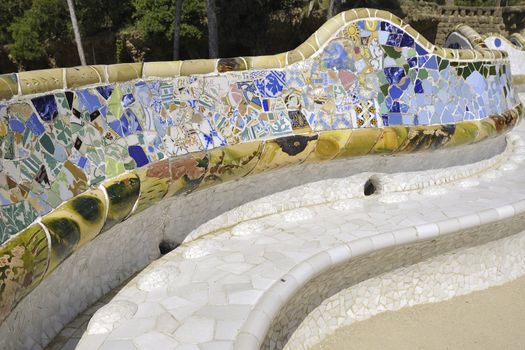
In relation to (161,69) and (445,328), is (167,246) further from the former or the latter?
(445,328)

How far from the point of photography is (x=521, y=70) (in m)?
9.57

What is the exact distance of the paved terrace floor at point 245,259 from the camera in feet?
8.82

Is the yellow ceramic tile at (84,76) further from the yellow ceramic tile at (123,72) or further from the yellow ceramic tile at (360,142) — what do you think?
the yellow ceramic tile at (360,142)

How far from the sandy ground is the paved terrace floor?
2.26ft

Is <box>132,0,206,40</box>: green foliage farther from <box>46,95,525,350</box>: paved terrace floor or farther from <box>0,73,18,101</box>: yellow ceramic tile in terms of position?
<box>0,73,18,101</box>: yellow ceramic tile

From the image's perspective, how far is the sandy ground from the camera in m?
3.64

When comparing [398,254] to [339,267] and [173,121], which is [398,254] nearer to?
[339,267]

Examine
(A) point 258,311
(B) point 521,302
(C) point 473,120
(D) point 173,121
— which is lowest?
(B) point 521,302

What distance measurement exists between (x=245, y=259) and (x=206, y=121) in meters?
1.01

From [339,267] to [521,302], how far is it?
199 cm

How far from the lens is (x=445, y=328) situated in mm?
3879

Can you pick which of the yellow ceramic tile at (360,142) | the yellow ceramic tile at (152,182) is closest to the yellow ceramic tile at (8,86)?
the yellow ceramic tile at (152,182)

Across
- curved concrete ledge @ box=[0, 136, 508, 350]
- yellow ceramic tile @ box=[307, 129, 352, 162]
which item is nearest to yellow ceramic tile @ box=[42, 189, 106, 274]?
curved concrete ledge @ box=[0, 136, 508, 350]

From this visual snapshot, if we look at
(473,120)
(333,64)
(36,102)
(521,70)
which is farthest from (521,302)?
(521,70)
